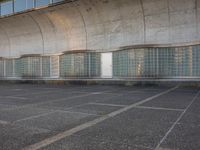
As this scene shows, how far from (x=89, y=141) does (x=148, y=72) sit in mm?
13213

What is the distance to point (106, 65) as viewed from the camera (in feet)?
61.8

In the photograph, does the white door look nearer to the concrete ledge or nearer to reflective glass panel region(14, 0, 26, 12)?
the concrete ledge

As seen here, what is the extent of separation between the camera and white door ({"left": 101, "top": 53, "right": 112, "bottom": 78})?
18.7 m

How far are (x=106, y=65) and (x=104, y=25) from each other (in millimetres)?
3351

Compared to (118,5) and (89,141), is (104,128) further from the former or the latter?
(118,5)

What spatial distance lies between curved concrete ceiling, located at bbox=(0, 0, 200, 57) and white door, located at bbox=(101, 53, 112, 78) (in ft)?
2.18

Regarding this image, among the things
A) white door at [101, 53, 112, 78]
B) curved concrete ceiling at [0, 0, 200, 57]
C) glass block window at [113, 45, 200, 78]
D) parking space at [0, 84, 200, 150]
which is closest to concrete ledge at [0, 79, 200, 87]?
glass block window at [113, 45, 200, 78]

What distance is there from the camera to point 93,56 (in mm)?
19328

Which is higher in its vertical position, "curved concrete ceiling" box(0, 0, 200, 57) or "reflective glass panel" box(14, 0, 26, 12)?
"reflective glass panel" box(14, 0, 26, 12)

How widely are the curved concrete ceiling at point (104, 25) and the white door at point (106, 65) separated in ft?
2.18

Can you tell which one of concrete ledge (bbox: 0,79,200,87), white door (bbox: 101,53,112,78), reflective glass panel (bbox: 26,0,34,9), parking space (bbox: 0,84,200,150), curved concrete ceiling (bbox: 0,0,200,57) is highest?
reflective glass panel (bbox: 26,0,34,9)

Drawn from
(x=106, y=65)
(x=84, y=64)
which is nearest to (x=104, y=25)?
(x=106, y=65)

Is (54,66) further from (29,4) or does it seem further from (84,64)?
(29,4)

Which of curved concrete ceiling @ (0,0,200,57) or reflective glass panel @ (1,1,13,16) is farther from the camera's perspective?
reflective glass panel @ (1,1,13,16)
